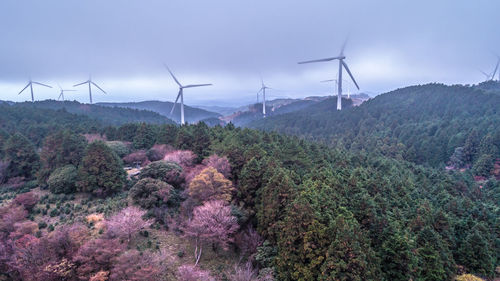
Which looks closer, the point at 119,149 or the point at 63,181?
the point at 63,181

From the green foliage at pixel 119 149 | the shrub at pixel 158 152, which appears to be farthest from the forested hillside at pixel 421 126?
the green foliage at pixel 119 149

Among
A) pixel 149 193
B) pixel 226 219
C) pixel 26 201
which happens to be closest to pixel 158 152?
pixel 149 193

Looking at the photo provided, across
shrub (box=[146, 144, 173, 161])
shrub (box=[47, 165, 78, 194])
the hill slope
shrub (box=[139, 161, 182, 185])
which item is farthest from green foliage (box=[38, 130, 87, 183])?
the hill slope

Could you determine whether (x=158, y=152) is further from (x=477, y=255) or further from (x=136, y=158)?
(x=477, y=255)

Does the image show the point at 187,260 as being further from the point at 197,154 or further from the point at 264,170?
the point at 197,154

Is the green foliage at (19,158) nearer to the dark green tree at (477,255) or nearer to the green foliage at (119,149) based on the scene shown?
the green foliage at (119,149)

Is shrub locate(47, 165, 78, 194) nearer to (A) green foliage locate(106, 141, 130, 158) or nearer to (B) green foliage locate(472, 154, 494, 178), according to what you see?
(A) green foliage locate(106, 141, 130, 158)
